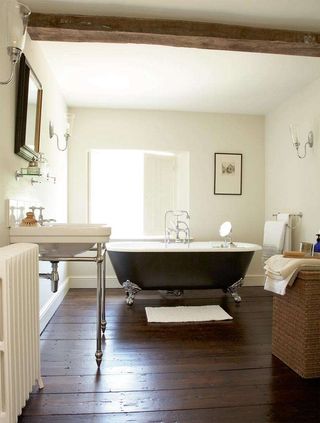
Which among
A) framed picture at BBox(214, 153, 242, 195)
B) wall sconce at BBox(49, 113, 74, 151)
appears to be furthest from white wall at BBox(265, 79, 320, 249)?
wall sconce at BBox(49, 113, 74, 151)

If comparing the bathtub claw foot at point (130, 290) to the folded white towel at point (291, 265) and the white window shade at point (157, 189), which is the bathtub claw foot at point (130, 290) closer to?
the white window shade at point (157, 189)

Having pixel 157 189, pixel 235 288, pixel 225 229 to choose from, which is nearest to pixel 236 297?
pixel 235 288

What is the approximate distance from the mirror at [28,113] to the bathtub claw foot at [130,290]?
1.53 m

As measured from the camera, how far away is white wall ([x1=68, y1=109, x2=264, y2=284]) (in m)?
3.85

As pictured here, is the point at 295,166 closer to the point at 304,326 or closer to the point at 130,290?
the point at 304,326

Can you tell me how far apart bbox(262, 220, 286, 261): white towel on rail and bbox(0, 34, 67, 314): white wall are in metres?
2.32

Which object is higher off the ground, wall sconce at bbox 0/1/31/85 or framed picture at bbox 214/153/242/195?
wall sconce at bbox 0/1/31/85

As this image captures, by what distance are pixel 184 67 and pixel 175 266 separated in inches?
71.9

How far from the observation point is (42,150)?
2629 millimetres

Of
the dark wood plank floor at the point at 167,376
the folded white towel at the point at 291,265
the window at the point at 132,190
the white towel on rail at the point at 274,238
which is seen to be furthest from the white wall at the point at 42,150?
the white towel on rail at the point at 274,238

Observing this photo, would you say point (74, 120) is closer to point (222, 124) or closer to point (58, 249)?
point (222, 124)

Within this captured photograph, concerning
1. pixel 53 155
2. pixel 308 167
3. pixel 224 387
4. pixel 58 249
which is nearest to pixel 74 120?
pixel 53 155

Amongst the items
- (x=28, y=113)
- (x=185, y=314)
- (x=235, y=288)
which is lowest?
(x=185, y=314)

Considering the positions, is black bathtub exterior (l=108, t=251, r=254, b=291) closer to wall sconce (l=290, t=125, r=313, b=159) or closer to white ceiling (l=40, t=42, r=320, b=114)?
wall sconce (l=290, t=125, r=313, b=159)
